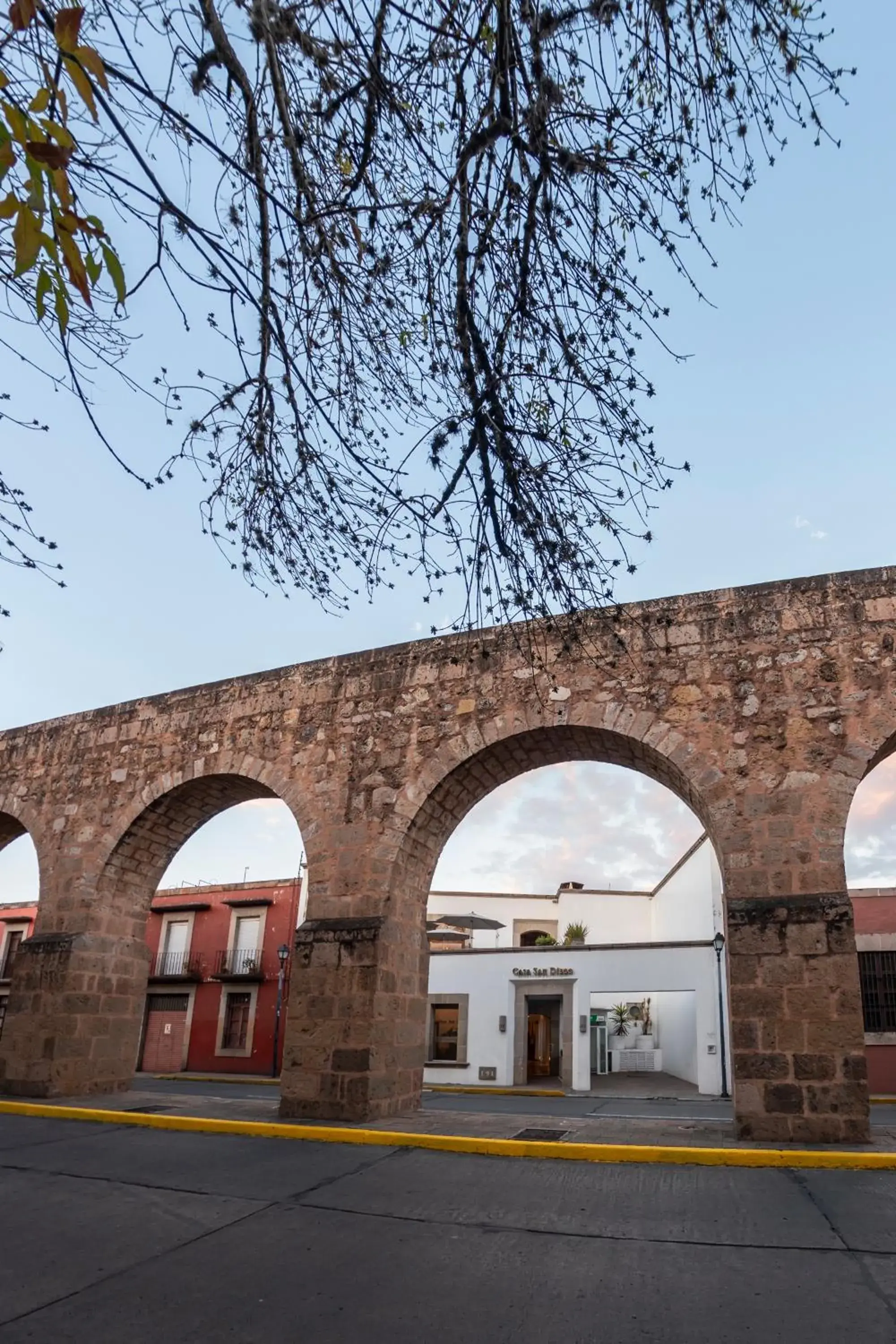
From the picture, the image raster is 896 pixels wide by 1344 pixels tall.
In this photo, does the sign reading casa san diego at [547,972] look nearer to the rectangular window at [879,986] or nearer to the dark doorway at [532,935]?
the rectangular window at [879,986]

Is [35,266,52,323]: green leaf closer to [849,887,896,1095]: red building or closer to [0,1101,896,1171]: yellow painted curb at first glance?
[0,1101,896,1171]: yellow painted curb

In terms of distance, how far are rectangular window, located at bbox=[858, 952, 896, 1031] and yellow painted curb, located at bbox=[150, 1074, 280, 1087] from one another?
8.95 meters

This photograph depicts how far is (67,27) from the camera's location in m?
A: 1.61

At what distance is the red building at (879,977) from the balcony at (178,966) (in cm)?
1224

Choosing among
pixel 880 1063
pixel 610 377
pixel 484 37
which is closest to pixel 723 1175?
pixel 610 377

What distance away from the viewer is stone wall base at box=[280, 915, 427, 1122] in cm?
639

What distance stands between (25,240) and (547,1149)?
16.6 ft

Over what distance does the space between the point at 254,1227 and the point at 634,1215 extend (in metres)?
1.54

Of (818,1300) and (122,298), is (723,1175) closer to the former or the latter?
(818,1300)

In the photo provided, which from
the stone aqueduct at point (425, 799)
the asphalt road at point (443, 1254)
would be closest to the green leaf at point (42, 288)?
the asphalt road at point (443, 1254)

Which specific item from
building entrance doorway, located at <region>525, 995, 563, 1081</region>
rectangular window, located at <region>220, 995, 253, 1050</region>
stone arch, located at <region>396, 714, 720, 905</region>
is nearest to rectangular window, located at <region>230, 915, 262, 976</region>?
rectangular window, located at <region>220, 995, 253, 1050</region>

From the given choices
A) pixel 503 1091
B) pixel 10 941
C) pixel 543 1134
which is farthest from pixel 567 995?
pixel 10 941

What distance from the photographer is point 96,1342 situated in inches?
93.4

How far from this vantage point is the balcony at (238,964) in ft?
56.9
